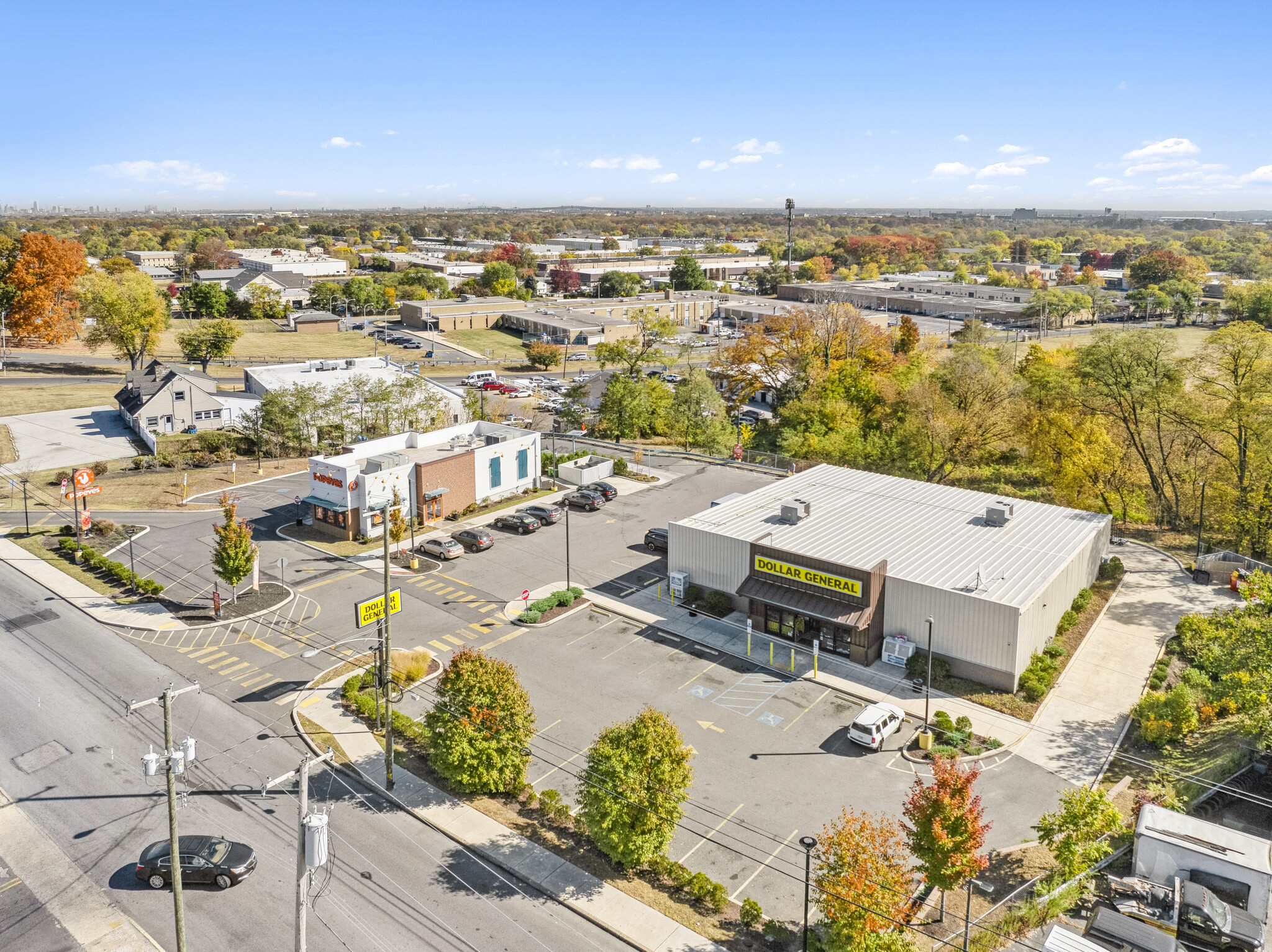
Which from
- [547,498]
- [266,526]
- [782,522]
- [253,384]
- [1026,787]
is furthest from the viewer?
[253,384]

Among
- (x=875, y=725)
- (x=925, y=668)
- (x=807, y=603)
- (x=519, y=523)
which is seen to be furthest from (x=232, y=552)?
(x=925, y=668)

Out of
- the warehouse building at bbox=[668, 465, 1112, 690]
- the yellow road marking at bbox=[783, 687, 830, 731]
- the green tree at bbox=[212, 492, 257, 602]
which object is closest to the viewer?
the yellow road marking at bbox=[783, 687, 830, 731]

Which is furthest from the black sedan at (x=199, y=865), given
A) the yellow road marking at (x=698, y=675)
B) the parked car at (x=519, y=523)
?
the parked car at (x=519, y=523)

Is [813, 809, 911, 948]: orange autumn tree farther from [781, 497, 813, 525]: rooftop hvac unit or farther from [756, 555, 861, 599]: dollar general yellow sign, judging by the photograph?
[781, 497, 813, 525]: rooftop hvac unit

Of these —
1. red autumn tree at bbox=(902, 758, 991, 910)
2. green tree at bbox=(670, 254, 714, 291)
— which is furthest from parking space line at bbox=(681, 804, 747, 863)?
green tree at bbox=(670, 254, 714, 291)

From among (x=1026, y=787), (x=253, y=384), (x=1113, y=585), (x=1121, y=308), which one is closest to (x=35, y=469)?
(x=253, y=384)

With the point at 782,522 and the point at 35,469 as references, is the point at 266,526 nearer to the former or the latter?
the point at 35,469
